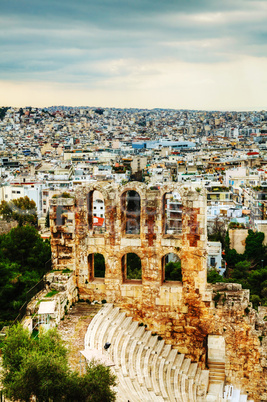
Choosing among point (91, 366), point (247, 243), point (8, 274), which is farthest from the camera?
point (247, 243)

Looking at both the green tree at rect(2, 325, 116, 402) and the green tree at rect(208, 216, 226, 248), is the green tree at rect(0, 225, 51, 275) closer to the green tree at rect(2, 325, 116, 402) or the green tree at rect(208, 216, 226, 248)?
the green tree at rect(2, 325, 116, 402)

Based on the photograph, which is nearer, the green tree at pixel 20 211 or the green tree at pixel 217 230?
the green tree at pixel 217 230

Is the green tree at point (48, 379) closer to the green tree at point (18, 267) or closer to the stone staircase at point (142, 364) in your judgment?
the stone staircase at point (142, 364)

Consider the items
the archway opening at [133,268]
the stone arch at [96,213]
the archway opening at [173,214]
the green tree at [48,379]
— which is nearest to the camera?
the green tree at [48,379]

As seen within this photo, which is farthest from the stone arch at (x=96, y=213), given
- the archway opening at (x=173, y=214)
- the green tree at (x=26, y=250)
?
the archway opening at (x=173, y=214)

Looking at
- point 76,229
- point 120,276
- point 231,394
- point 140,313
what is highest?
point 76,229

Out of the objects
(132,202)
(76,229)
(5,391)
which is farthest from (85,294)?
(132,202)

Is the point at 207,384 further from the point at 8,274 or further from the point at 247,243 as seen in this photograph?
the point at 247,243
